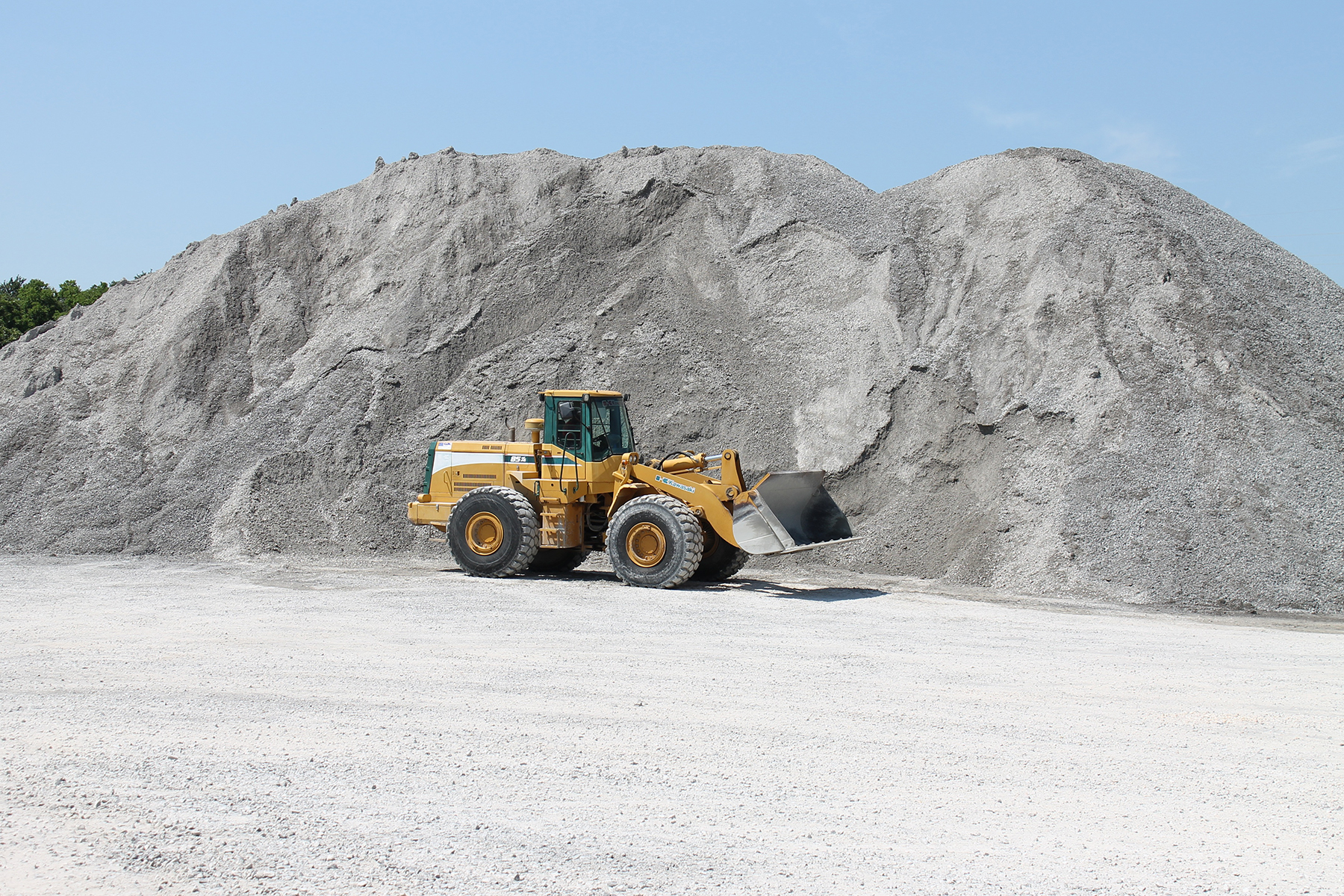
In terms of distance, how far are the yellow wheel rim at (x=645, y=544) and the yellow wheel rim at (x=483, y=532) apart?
1985 millimetres

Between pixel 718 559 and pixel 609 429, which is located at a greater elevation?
pixel 609 429

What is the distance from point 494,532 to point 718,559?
2.98 meters

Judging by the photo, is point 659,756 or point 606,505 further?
point 606,505

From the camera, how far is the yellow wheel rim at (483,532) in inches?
516

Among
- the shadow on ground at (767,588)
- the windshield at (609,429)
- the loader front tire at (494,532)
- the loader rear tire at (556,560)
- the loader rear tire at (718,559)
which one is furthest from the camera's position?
the loader rear tire at (556,560)

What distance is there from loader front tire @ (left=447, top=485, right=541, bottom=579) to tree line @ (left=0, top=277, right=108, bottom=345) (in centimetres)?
2797

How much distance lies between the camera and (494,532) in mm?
13141

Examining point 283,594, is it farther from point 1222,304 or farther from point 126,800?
point 1222,304

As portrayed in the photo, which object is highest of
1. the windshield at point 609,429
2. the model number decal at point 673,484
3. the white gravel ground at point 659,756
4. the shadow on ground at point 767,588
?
the windshield at point 609,429

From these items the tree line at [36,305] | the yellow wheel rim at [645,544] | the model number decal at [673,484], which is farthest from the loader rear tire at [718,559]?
the tree line at [36,305]

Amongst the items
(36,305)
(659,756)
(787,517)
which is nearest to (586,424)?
(787,517)

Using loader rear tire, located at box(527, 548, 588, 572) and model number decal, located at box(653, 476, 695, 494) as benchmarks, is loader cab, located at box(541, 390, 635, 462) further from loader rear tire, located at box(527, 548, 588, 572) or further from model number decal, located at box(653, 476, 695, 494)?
loader rear tire, located at box(527, 548, 588, 572)

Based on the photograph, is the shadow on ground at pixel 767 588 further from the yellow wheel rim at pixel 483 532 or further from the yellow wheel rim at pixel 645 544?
the yellow wheel rim at pixel 483 532

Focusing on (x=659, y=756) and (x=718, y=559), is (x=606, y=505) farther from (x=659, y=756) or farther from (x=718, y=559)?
(x=659, y=756)
